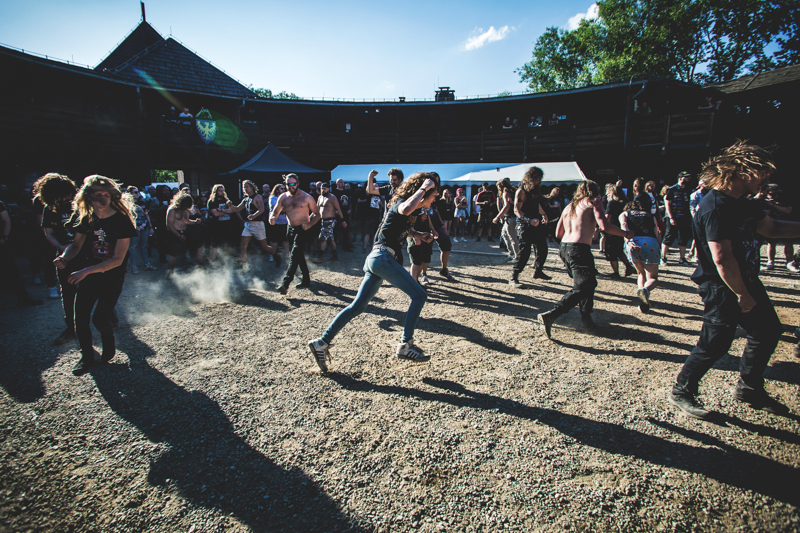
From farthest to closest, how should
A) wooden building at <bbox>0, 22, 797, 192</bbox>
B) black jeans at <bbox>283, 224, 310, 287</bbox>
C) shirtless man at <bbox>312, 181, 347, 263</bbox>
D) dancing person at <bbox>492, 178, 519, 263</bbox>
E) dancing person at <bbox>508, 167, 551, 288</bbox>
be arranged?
wooden building at <bbox>0, 22, 797, 192</bbox> → shirtless man at <bbox>312, 181, 347, 263</bbox> → dancing person at <bbox>492, 178, 519, 263</bbox> → dancing person at <bbox>508, 167, 551, 288</bbox> → black jeans at <bbox>283, 224, 310, 287</bbox>

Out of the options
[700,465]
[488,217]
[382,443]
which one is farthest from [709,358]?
[488,217]

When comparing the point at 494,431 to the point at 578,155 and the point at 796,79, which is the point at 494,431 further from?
the point at 796,79

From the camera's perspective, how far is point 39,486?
6.74ft

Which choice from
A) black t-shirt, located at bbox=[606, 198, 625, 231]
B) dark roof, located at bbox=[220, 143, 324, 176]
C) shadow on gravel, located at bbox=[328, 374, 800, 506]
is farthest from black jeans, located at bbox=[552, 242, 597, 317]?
dark roof, located at bbox=[220, 143, 324, 176]

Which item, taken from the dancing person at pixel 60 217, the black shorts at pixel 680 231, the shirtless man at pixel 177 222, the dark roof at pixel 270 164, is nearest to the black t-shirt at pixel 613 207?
the black shorts at pixel 680 231

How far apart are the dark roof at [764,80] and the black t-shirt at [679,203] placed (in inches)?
615

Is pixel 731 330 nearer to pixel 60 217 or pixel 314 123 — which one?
pixel 60 217

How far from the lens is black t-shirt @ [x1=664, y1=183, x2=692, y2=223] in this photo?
7.38 metres

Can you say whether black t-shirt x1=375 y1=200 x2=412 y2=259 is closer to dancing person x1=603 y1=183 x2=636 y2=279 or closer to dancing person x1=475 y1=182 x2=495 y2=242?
dancing person x1=603 y1=183 x2=636 y2=279

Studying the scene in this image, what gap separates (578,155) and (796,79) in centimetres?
926

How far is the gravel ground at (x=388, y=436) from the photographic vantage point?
186cm

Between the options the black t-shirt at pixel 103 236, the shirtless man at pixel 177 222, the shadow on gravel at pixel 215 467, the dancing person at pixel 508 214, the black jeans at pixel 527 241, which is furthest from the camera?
the shirtless man at pixel 177 222

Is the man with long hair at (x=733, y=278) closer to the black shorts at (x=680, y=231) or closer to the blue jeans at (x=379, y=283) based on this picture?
the blue jeans at (x=379, y=283)

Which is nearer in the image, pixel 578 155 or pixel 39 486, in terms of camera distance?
pixel 39 486
